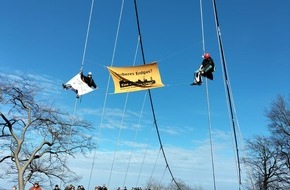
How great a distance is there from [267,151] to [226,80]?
1107 inches

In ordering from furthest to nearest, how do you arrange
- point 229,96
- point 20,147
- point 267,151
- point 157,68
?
point 267,151 < point 20,147 < point 157,68 < point 229,96

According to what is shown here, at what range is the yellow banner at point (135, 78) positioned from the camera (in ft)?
43.2

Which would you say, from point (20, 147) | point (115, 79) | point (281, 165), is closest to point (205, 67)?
point (115, 79)

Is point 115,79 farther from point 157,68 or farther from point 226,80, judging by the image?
point 226,80

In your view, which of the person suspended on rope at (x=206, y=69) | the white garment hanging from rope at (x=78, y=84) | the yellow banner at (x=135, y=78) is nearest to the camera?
the person suspended on rope at (x=206, y=69)

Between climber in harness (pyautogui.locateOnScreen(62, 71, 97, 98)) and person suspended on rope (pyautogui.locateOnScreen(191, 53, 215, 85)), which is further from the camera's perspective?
climber in harness (pyautogui.locateOnScreen(62, 71, 97, 98))

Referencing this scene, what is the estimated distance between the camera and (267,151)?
3644 cm

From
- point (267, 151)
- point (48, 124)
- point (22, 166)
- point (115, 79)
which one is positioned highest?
point (267, 151)

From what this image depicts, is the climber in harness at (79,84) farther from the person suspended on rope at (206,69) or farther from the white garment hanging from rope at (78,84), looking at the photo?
the person suspended on rope at (206,69)

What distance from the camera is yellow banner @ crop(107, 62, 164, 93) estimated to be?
13.2m

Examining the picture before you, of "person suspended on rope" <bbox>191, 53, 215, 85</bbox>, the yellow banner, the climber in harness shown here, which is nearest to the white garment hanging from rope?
the climber in harness

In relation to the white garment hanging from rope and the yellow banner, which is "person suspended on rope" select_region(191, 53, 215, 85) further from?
the white garment hanging from rope

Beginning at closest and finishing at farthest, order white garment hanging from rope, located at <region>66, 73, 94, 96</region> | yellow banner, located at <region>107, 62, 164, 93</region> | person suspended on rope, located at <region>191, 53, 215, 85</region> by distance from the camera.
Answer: person suspended on rope, located at <region>191, 53, 215, 85</region> < yellow banner, located at <region>107, 62, 164, 93</region> < white garment hanging from rope, located at <region>66, 73, 94, 96</region>

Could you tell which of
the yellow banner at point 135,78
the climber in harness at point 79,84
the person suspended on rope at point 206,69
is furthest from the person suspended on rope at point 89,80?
the person suspended on rope at point 206,69
